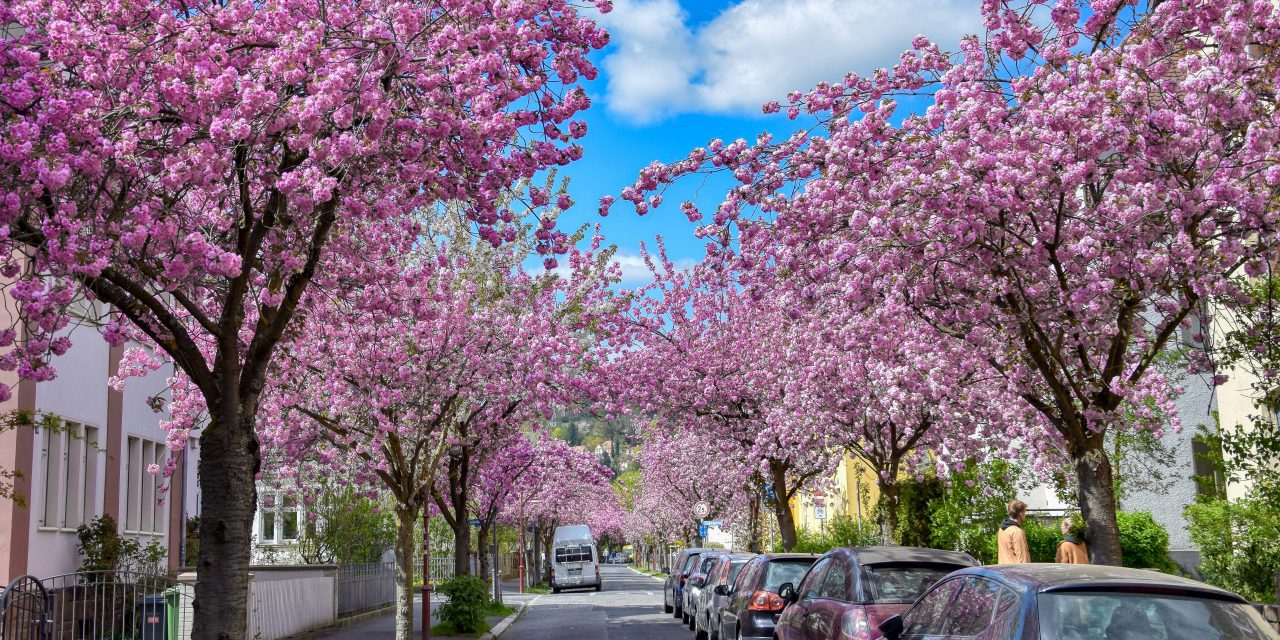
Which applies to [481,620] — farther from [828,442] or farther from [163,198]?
[163,198]

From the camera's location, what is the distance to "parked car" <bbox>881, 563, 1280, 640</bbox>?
564cm

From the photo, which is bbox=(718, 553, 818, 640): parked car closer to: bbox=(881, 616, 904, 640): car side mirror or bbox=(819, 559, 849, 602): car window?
bbox=(819, 559, 849, 602): car window

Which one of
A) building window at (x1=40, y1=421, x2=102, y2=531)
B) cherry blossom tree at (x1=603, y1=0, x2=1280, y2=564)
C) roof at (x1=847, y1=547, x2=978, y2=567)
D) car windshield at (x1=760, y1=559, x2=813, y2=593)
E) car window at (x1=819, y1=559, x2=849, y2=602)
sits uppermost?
cherry blossom tree at (x1=603, y1=0, x2=1280, y2=564)

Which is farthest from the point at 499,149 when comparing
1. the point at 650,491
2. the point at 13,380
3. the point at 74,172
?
the point at 650,491

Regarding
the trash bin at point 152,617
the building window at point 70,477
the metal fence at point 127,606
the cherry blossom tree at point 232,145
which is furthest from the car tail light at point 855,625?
the building window at point 70,477

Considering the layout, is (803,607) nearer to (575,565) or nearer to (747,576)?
(747,576)

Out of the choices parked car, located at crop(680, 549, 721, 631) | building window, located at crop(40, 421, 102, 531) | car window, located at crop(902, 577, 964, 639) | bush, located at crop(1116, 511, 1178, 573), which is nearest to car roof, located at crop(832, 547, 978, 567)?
car window, located at crop(902, 577, 964, 639)

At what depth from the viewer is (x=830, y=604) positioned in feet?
32.6

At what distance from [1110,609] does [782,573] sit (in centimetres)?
936

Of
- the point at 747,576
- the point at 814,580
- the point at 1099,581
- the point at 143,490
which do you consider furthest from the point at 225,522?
the point at 143,490

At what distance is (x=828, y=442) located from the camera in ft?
76.9

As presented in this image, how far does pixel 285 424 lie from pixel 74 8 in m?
11.4

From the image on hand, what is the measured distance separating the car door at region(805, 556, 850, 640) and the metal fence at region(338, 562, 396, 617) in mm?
17593

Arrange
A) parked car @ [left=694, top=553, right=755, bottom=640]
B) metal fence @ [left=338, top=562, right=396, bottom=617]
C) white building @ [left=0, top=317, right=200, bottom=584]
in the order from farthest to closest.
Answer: metal fence @ [left=338, top=562, right=396, bottom=617] < parked car @ [left=694, top=553, right=755, bottom=640] < white building @ [left=0, top=317, right=200, bottom=584]
